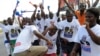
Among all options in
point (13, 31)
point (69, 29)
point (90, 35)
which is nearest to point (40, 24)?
point (13, 31)

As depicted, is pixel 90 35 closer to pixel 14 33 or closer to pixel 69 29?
pixel 69 29

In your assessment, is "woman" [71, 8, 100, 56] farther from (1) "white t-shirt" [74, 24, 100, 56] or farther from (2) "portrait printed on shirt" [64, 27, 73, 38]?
(2) "portrait printed on shirt" [64, 27, 73, 38]

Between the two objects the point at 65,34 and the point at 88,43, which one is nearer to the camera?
the point at 88,43

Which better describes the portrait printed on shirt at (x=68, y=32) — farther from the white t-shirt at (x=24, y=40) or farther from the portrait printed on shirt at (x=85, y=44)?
the portrait printed on shirt at (x=85, y=44)

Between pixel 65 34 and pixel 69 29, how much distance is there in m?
0.20

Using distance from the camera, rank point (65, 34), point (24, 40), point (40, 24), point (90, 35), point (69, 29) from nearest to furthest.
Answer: point (90, 35), point (24, 40), point (69, 29), point (65, 34), point (40, 24)

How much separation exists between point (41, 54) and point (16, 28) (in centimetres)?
455

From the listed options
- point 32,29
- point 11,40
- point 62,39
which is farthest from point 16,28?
point 32,29

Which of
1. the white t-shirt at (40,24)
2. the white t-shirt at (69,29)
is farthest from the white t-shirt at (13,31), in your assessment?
the white t-shirt at (69,29)

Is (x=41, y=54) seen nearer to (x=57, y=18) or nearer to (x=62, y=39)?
(x=62, y=39)

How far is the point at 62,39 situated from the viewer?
28.3 ft

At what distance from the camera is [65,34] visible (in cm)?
840

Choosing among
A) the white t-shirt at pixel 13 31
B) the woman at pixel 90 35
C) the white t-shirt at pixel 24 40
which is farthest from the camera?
the white t-shirt at pixel 13 31

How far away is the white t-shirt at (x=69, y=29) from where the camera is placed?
816cm
